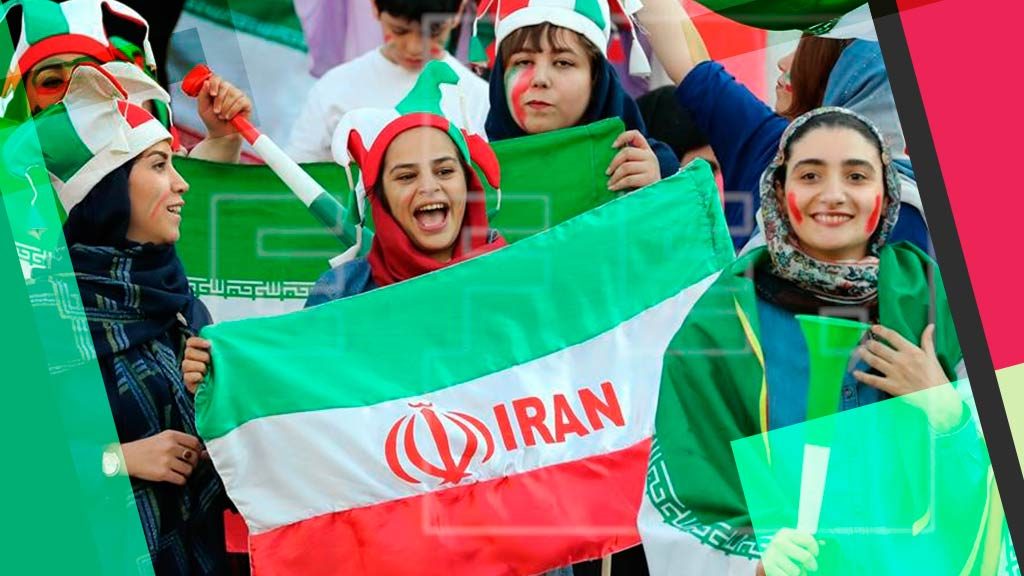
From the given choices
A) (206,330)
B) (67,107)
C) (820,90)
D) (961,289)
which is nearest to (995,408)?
(961,289)

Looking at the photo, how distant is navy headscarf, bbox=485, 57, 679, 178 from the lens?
11.7 feet

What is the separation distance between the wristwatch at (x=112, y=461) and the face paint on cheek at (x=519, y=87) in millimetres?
1116

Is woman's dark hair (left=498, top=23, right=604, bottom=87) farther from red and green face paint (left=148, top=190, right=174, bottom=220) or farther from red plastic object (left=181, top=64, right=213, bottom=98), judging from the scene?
red and green face paint (left=148, top=190, right=174, bottom=220)

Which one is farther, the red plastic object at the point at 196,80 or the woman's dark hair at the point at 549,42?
the red plastic object at the point at 196,80

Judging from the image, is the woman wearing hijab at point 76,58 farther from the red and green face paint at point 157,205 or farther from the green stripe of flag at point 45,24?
the red and green face paint at point 157,205

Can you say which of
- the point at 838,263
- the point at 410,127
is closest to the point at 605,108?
the point at 410,127

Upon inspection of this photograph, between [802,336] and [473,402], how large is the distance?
673mm

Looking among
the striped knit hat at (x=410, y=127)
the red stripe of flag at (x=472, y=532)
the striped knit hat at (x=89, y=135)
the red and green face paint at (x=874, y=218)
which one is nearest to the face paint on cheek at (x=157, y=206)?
the striped knit hat at (x=89, y=135)

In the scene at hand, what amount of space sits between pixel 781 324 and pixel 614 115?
2.11 ft

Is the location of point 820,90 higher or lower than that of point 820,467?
higher

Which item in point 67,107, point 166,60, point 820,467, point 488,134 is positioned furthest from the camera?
point 166,60

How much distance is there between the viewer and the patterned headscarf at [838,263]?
3.24m

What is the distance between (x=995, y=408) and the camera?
327cm

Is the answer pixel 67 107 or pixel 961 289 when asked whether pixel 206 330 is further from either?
pixel 961 289
